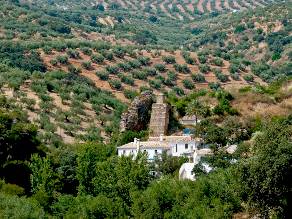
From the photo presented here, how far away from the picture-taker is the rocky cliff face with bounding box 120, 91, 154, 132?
188 ft

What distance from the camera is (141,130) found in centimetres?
5775

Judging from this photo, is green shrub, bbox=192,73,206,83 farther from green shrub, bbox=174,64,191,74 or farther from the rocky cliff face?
the rocky cliff face

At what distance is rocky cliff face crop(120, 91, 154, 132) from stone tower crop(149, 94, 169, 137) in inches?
47.0

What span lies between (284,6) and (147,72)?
199 ft

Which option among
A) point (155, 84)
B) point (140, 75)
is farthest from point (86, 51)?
point (155, 84)

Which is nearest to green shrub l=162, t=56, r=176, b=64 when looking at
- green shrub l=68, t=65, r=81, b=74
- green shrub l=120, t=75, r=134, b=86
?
green shrub l=120, t=75, r=134, b=86

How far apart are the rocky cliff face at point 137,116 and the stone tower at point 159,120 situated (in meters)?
1.19

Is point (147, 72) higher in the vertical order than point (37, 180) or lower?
higher

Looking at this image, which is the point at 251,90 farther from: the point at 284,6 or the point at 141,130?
the point at 284,6

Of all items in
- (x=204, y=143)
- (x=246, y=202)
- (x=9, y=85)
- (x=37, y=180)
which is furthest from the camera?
(x=9, y=85)

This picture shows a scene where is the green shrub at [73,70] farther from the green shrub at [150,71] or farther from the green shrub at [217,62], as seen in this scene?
the green shrub at [217,62]

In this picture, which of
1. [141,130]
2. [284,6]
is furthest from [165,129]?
[284,6]

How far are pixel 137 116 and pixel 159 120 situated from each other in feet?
7.99

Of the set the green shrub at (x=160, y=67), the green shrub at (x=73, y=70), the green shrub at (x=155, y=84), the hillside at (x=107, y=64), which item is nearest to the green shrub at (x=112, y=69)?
the hillside at (x=107, y=64)
